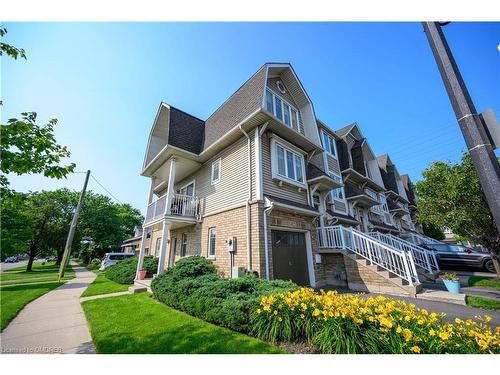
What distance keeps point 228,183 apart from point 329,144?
9227 mm

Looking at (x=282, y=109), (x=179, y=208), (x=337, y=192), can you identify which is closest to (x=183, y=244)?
(x=179, y=208)

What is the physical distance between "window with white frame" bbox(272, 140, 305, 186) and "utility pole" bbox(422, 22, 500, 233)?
266 inches

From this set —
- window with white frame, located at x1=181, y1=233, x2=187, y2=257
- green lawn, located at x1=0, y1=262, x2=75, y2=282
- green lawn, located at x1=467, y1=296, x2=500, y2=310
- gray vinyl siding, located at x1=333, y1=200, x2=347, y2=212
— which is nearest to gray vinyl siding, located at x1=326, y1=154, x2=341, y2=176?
gray vinyl siding, located at x1=333, y1=200, x2=347, y2=212

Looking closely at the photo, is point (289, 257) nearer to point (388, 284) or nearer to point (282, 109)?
point (388, 284)

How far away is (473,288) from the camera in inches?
360

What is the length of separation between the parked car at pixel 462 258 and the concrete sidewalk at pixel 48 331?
68.0 feet

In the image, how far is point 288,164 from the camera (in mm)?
10031

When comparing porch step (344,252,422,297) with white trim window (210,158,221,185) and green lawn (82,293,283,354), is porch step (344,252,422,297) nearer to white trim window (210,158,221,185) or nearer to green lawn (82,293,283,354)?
green lawn (82,293,283,354)

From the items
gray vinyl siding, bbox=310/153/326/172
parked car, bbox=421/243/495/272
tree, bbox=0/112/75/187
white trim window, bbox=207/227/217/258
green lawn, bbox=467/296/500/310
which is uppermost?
gray vinyl siding, bbox=310/153/326/172

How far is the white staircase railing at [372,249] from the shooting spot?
7.97 meters

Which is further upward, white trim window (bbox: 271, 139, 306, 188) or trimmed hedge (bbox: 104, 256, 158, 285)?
white trim window (bbox: 271, 139, 306, 188)

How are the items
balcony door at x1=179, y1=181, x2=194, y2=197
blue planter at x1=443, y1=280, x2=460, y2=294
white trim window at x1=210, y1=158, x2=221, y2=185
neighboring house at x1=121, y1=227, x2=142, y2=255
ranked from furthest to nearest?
neighboring house at x1=121, y1=227, x2=142, y2=255 → balcony door at x1=179, y1=181, x2=194, y2=197 → white trim window at x1=210, y1=158, x2=221, y2=185 → blue planter at x1=443, y1=280, x2=460, y2=294

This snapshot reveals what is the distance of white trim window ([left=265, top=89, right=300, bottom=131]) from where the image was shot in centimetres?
1008

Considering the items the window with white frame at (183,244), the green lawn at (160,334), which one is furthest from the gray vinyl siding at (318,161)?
the green lawn at (160,334)
